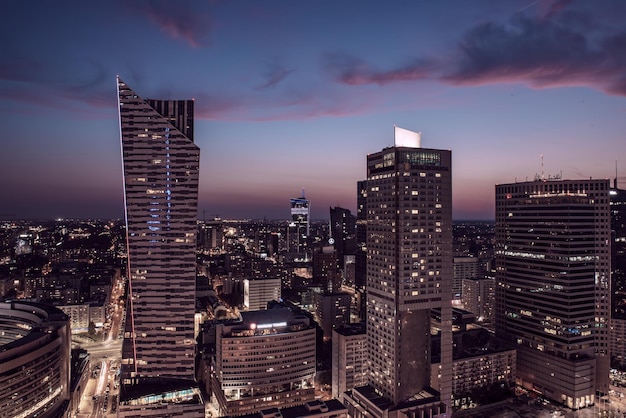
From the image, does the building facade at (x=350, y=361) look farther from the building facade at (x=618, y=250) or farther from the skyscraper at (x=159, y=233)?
the building facade at (x=618, y=250)

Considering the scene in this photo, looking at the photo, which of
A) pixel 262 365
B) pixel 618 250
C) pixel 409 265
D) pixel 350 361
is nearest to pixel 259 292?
pixel 262 365

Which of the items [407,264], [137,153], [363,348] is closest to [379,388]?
[363,348]

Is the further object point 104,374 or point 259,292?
point 259,292

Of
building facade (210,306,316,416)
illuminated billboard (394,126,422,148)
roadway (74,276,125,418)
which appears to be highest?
illuminated billboard (394,126,422,148)

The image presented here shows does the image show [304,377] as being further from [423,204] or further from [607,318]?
[607,318]

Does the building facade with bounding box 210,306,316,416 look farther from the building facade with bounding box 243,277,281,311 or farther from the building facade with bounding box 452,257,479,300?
the building facade with bounding box 452,257,479,300

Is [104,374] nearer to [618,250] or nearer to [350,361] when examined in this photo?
[350,361]

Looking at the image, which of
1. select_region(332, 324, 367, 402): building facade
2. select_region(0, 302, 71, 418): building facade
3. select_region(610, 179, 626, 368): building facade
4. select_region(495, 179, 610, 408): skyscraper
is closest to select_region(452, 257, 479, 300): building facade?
select_region(610, 179, 626, 368): building facade
